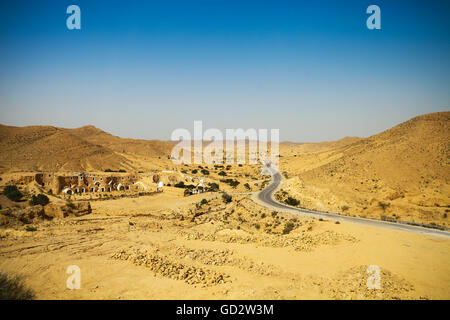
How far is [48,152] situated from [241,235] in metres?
58.4

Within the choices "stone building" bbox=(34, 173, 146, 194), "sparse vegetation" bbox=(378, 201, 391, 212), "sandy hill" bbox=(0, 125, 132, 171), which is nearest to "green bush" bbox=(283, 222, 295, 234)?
"sparse vegetation" bbox=(378, 201, 391, 212)

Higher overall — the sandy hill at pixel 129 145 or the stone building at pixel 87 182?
the sandy hill at pixel 129 145

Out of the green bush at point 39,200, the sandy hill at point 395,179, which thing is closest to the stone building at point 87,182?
the green bush at point 39,200

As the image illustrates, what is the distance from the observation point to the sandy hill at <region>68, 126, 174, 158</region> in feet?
337

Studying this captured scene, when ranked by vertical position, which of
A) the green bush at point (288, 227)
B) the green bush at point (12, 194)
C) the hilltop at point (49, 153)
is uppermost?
the hilltop at point (49, 153)

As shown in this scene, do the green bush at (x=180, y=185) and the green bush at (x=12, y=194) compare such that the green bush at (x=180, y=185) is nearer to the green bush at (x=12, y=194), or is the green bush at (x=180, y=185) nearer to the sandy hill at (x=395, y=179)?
the sandy hill at (x=395, y=179)

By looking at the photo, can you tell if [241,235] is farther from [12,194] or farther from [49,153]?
[49,153]

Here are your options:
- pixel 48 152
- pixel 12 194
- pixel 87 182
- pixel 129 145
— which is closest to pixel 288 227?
pixel 12 194

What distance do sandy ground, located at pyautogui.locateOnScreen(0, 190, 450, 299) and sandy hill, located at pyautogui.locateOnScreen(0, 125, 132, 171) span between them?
38.9m

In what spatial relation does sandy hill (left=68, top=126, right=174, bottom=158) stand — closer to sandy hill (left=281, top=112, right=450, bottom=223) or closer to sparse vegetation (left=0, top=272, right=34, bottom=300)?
sandy hill (left=281, top=112, right=450, bottom=223)

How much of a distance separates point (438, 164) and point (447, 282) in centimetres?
3122

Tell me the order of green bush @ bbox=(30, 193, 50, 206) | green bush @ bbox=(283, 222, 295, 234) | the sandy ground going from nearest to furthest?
the sandy ground → green bush @ bbox=(283, 222, 295, 234) → green bush @ bbox=(30, 193, 50, 206)

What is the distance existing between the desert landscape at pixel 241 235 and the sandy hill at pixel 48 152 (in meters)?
17.0

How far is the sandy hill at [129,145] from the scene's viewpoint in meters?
103
